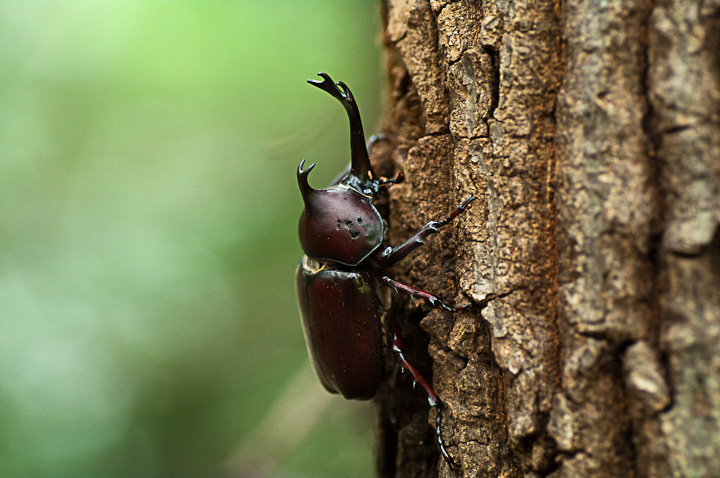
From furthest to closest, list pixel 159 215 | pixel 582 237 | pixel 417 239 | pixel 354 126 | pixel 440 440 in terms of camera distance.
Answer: pixel 159 215 < pixel 354 126 < pixel 417 239 < pixel 440 440 < pixel 582 237

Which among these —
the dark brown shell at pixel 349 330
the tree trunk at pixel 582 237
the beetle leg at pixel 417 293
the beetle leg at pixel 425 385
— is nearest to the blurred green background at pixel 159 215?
the dark brown shell at pixel 349 330

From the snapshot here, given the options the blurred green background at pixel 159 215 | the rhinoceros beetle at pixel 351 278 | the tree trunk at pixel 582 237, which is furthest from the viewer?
the blurred green background at pixel 159 215

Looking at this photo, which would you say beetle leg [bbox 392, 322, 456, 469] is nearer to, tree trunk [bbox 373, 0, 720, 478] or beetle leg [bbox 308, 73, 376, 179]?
tree trunk [bbox 373, 0, 720, 478]

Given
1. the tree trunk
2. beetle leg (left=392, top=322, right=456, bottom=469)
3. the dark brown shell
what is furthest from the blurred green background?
the tree trunk

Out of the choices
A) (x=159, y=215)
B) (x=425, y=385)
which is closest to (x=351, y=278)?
(x=425, y=385)

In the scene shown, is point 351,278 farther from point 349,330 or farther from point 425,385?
point 425,385

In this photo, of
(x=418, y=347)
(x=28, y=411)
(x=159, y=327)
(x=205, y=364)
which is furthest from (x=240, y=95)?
(x=418, y=347)

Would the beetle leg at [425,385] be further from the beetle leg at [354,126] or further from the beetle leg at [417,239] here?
the beetle leg at [354,126]
